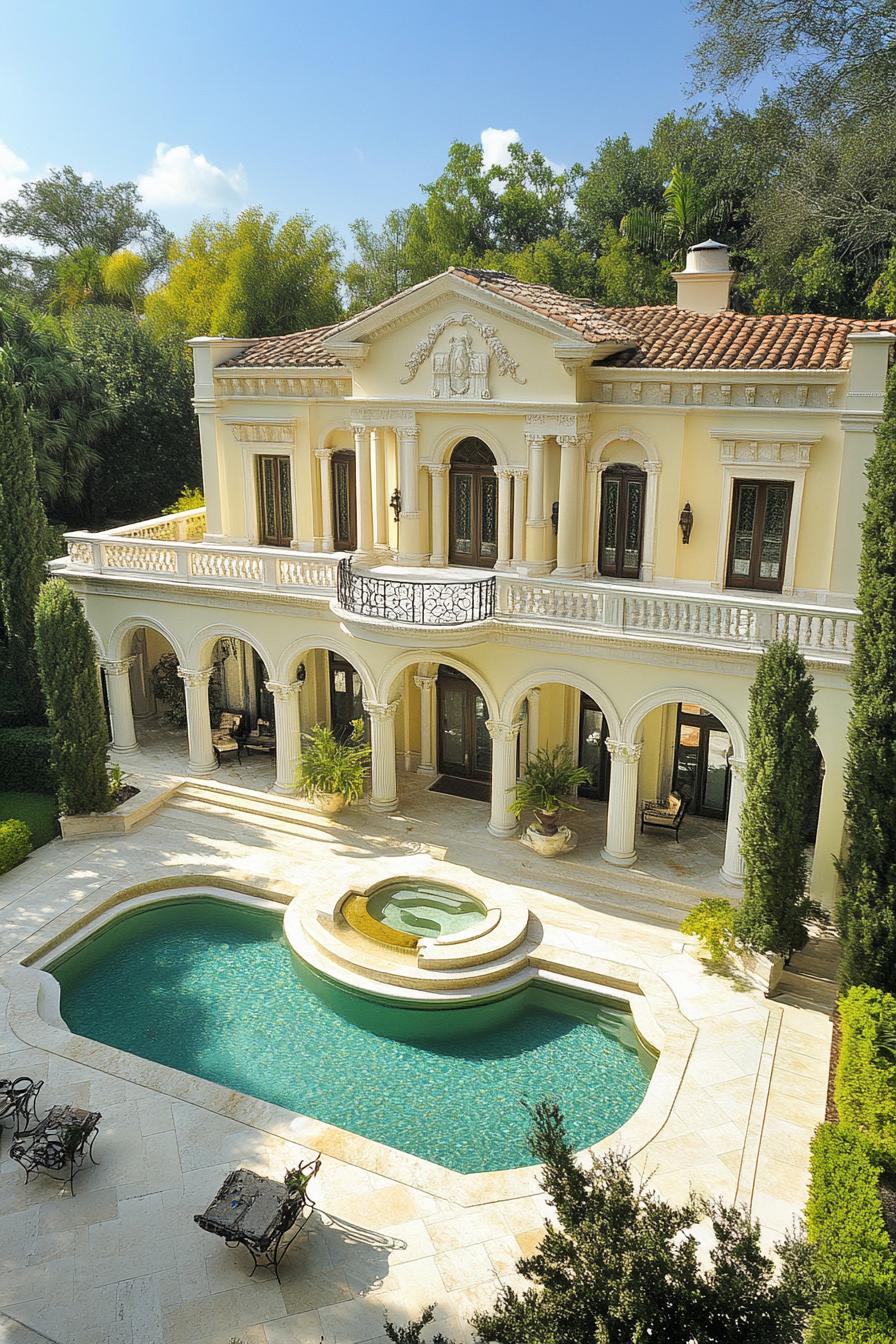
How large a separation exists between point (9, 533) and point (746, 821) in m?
17.7

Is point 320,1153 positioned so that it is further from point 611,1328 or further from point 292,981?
point 611,1328

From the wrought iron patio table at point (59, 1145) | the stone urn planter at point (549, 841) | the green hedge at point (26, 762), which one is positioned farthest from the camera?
the green hedge at point (26, 762)

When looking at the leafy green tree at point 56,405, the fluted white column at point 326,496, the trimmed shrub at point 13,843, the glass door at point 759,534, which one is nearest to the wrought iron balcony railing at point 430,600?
the fluted white column at point 326,496

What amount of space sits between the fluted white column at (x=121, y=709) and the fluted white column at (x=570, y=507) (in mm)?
11205

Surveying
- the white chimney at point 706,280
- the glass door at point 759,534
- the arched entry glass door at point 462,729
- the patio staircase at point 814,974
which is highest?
the white chimney at point 706,280

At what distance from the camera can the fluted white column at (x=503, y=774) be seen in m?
20.5

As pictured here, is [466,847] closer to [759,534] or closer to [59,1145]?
[759,534]

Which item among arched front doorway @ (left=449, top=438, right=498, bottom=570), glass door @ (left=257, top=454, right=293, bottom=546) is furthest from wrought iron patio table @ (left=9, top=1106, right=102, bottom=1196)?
glass door @ (left=257, top=454, right=293, bottom=546)

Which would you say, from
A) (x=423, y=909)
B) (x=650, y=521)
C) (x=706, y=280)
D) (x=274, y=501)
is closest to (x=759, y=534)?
(x=650, y=521)

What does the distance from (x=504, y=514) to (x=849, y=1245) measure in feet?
48.0

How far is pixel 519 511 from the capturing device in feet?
68.8

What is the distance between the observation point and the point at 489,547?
72.1 ft

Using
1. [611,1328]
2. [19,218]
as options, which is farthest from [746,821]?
[19,218]

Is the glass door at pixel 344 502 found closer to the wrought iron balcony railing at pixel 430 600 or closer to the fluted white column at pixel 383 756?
the fluted white column at pixel 383 756
